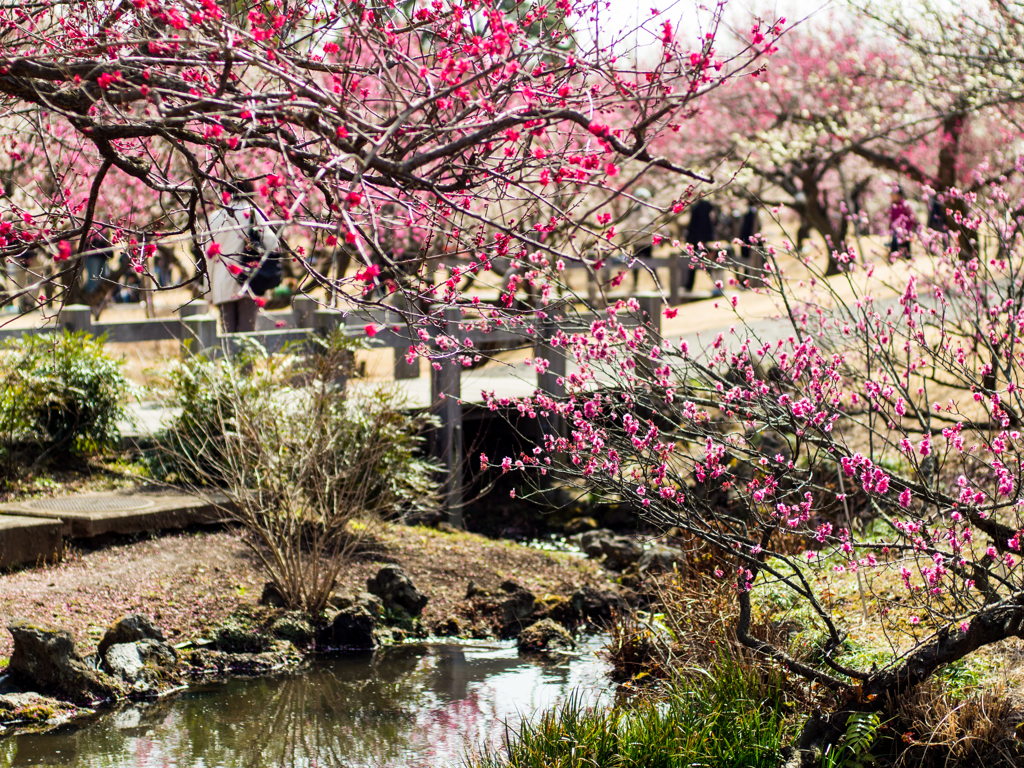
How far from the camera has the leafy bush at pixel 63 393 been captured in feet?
30.1

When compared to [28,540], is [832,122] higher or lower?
higher

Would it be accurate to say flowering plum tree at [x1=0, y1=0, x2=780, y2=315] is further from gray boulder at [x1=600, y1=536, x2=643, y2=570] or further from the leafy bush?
gray boulder at [x1=600, y1=536, x2=643, y2=570]

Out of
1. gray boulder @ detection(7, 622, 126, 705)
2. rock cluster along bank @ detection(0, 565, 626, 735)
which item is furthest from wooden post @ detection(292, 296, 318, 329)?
gray boulder @ detection(7, 622, 126, 705)

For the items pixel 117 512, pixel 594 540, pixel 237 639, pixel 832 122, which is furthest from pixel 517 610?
pixel 832 122

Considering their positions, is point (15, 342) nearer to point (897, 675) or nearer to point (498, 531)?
point (498, 531)

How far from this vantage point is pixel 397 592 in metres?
8.59

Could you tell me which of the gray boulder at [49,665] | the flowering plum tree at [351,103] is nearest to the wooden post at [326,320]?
the gray boulder at [49,665]

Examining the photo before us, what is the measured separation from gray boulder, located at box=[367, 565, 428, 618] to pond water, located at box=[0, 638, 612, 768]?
2.01 ft

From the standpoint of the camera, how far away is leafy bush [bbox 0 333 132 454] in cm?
916

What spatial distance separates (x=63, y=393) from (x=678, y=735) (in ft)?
21.2

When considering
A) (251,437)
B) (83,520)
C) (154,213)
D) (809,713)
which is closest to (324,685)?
(251,437)

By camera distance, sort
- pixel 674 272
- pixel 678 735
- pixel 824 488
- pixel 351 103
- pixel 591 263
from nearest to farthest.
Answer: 1. pixel 591 263
2. pixel 351 103
3. pixel 678 735
4. pixel 824 488
5. pixel 674 272

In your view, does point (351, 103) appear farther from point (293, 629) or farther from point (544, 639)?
point (544, 639)

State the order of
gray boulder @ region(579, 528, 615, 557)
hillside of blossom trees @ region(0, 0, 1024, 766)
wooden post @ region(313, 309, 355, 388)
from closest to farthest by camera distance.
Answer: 1. hillside of blossom trees @ region(0, 0, 1024, 766)
2. wooden post @ region(313, 309, 355, 388)
3. gray boulder @ region(579, 528, 615, 557)
